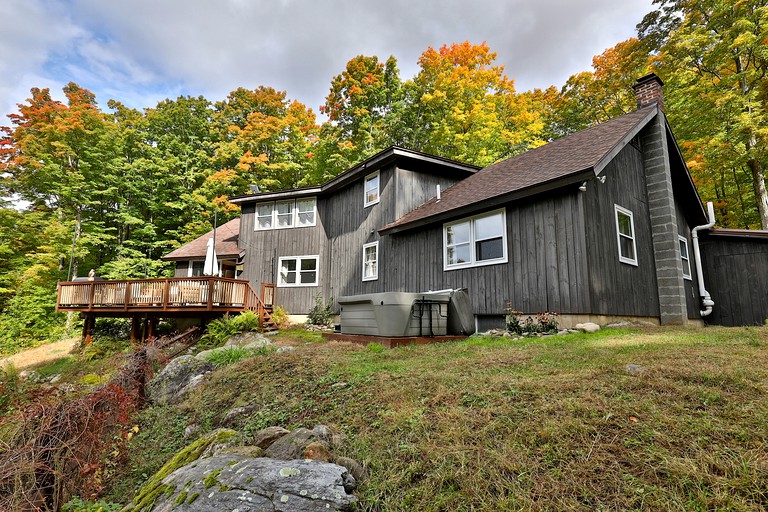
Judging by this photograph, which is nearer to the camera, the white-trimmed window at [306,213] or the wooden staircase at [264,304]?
the wooden staircase at [264,304]

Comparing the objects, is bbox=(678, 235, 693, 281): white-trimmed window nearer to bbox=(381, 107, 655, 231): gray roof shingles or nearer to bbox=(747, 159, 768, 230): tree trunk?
bbox=(381, 107, 655, 231): gray roof shingles

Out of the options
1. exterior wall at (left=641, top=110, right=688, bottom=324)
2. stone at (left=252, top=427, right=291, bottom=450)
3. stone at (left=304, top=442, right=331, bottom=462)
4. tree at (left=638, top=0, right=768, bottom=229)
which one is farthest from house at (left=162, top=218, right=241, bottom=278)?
tree at (left=638, top=0, right=768, bottom=229)

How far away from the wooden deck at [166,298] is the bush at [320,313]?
1629 mm

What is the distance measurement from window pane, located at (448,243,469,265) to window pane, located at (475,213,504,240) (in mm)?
517

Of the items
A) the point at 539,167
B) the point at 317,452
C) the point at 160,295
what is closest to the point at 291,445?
the point at 317,452

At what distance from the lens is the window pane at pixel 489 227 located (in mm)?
9750

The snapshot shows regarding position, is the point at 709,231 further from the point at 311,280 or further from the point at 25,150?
the point at 25,150

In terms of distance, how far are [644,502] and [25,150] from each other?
31.8 metres

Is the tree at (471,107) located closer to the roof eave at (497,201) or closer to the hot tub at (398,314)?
the roof eave at (497,201)

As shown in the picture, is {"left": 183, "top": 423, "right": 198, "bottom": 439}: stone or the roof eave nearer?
{"left": 183, "top": 423, "right": 198, "bottom": 439}: stone

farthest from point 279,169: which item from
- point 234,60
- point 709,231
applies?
point 709,231

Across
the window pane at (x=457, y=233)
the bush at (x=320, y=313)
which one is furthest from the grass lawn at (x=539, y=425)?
the bush at (x=320, y=313)

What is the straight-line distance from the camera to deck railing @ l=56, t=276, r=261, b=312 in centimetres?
1309

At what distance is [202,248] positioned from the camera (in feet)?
64.5
